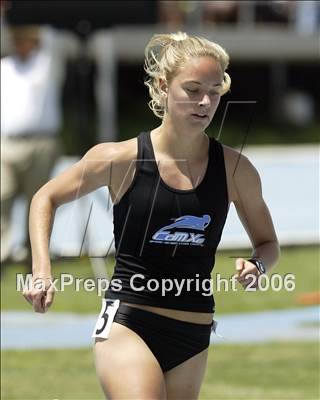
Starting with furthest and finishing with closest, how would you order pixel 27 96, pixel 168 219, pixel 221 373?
pixel 27 96
pixel 221 373
pixel 168 219

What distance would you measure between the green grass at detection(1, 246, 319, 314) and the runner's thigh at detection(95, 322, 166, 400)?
523cm

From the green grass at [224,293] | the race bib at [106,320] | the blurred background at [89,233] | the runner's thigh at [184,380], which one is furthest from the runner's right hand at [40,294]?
the green grass at [224,293]

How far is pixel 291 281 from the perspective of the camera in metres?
10.0

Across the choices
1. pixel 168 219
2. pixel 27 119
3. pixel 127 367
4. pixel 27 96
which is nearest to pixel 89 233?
pixel 27 119

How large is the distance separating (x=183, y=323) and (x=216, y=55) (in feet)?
3.29

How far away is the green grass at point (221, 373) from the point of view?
6.68 m

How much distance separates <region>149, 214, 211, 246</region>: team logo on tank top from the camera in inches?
162

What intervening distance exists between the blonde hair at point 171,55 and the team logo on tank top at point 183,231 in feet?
1.54

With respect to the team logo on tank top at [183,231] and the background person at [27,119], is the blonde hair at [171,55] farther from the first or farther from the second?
the background person at [27,119]

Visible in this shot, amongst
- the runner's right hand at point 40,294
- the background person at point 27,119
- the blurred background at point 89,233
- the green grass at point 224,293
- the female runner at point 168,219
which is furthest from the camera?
the background person at point 27,119

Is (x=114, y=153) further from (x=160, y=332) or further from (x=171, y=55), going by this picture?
(x=160, y=332)

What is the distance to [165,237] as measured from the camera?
4.13 metres

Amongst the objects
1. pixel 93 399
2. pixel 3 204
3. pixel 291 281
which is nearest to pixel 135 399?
pixel 93 399

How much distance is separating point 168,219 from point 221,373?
334 cm
